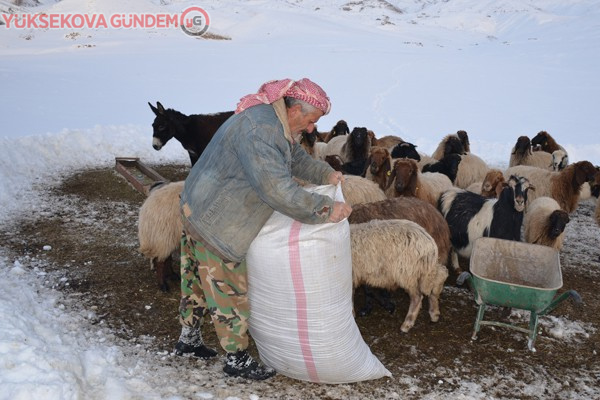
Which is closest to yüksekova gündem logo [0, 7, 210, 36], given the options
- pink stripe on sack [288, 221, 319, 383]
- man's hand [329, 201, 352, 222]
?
pink stripe on sack [288, 221, 319, 383]

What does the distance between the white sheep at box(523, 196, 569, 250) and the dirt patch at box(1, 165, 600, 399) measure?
19.9 inches

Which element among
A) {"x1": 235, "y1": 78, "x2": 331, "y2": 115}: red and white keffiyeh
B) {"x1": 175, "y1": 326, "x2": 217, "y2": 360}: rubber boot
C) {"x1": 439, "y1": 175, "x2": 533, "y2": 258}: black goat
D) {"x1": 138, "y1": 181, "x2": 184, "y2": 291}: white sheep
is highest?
{"x1": 235, "y1": 78, "x2": 331, "y2": 115}: red and white keffiyeh

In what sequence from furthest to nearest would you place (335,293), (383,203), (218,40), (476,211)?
(218,40), (476,211), (383,203), (335,293)

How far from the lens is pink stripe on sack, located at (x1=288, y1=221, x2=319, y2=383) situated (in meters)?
3.28

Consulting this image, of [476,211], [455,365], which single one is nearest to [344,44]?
[476,211]

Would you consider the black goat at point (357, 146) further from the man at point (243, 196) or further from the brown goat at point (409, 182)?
the man at point (243, 196)

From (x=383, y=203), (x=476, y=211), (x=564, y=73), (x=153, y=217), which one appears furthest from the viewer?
(x=564, y=73)

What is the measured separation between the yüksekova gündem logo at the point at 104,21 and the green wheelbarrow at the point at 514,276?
32.5 metres

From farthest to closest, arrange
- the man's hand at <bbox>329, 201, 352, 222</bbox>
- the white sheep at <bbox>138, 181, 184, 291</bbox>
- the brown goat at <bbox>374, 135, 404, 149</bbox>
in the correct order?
the brown goat at <bbox>374, 135, 404, 149</bbox>, the white sheep at <bbox>138, 181, 184, 291</bbox>, the man's hand at <bbox>329, 201, 352, 222</bbox>

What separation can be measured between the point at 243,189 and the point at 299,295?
77 centimetres

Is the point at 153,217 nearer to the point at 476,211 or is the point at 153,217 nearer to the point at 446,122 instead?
the point at 476,211

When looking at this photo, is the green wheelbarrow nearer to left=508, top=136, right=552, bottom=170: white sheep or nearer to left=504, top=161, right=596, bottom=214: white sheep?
left=504, top=161, right=596, bottom=214: white sheep

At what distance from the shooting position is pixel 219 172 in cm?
322

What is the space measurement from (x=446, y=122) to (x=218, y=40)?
2022 centimetres
